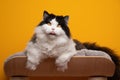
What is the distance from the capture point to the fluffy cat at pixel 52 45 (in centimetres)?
132

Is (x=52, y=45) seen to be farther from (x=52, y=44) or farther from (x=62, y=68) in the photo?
(x=62, y=68)

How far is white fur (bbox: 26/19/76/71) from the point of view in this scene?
52.0 inches

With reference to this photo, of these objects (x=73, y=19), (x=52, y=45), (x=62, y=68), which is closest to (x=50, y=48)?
(x=52, y=45)

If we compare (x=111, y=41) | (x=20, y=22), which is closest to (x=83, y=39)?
(x=111, y=41)

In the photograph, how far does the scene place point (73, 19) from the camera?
1.94 meters

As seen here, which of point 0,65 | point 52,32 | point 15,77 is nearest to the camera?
point 52,32

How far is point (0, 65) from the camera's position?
1868mm

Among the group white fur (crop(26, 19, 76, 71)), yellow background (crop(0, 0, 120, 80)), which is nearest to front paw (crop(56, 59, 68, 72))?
Result: white fur (crop(26, 19, 76, 71))

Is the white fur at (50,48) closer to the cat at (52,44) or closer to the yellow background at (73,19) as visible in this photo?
the cat at (52,44)

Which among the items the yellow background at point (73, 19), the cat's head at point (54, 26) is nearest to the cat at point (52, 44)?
the cat's head at point (54, 26)

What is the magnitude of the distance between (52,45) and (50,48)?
0.06ft

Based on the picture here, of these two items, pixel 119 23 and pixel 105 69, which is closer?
pixel 105 69

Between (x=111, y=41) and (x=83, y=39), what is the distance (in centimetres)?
20

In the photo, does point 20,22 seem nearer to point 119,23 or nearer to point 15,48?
point 15,48
